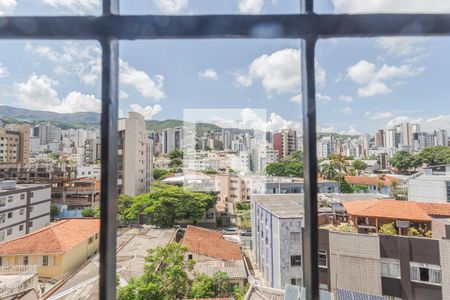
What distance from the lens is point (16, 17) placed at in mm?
462

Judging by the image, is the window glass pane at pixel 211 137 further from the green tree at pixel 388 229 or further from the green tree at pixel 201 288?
the green tree at pixel 388 229

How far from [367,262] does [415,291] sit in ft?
2.33

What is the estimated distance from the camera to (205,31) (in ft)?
1.52

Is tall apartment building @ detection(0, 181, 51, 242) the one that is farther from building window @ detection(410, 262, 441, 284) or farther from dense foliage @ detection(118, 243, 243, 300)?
building window @ detection(410, 262, 441, 284)

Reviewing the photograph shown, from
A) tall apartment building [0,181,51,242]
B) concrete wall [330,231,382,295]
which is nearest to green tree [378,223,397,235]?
concrete wall [330,231,382,295]

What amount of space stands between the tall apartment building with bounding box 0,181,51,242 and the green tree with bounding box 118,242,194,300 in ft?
1.74

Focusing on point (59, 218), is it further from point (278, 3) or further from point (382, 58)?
point (382, 58)

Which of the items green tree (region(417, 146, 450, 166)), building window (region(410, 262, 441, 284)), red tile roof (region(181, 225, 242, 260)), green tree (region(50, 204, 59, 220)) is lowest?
building window (region(410, 262, 441, 284))

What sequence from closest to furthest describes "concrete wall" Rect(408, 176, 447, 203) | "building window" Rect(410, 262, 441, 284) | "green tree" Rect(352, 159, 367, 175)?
"green tree" Rect(352, 159, 367, 175), "concrete wall" Rect(408, 176, 447, 203), "building window" Rect(410, 262, 441, 284)

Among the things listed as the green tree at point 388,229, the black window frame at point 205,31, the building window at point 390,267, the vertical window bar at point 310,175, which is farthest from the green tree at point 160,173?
the green tree at point 388,229

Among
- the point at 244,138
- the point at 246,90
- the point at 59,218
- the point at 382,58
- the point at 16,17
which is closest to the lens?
the point at 16,17

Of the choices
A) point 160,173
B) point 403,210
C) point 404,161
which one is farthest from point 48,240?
point 403,210

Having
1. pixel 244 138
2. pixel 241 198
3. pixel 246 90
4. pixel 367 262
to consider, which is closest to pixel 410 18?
pixel 246 90

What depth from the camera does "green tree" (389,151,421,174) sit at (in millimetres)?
1399
